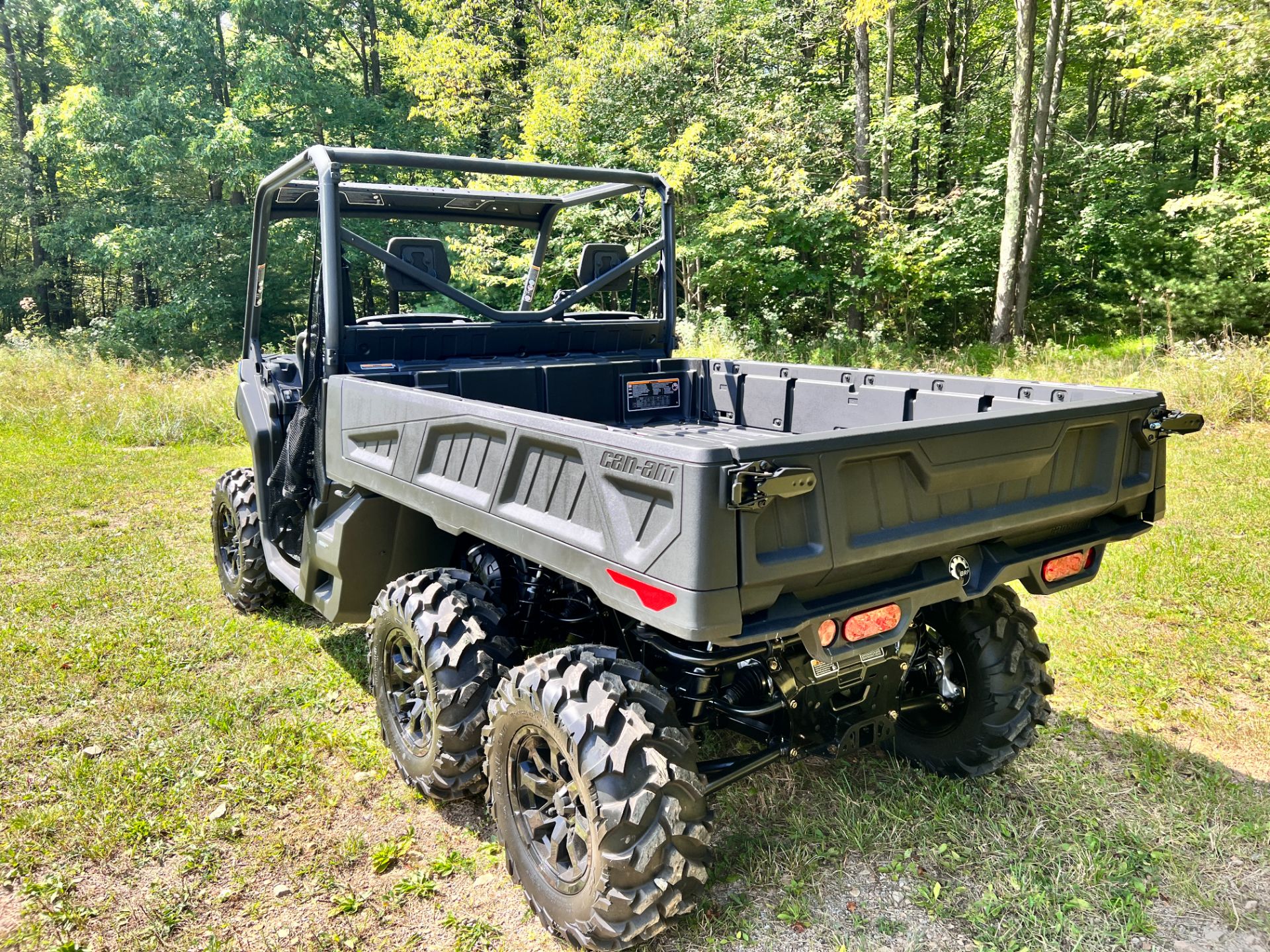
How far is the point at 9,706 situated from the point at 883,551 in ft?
12.4

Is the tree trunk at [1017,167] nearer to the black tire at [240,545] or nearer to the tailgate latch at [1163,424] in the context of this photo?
the tailgate latch at [1163,424]

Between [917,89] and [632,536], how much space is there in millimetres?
19932

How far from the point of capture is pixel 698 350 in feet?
44.5

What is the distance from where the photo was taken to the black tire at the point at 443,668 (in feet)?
8.75

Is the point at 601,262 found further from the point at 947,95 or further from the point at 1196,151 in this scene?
the point at 1196,151

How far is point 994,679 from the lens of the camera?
9.68 ft

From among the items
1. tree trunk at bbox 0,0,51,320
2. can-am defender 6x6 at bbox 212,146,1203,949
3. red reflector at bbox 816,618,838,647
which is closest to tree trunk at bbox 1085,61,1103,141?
can-am defender 6x6 at bbox 212,146,1203,949

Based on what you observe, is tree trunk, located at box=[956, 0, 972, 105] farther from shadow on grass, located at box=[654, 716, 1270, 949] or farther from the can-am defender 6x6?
shadow on grass, located at box=[654, 716, 1270, 949]

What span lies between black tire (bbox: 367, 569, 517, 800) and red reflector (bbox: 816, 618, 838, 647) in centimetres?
105

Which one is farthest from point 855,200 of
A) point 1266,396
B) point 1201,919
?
point 1201,919

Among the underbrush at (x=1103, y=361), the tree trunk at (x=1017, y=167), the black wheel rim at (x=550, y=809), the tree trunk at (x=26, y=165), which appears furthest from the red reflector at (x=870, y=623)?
the tree trunk at (x=26, y=165)

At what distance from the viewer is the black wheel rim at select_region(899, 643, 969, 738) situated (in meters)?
3.06

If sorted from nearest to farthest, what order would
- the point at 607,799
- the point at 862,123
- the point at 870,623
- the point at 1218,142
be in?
the point at 607,799
the point at 870,623
the point at 862,123
the point at 1218,142

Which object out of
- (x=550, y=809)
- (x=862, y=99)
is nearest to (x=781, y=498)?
(x=550, y=809)
